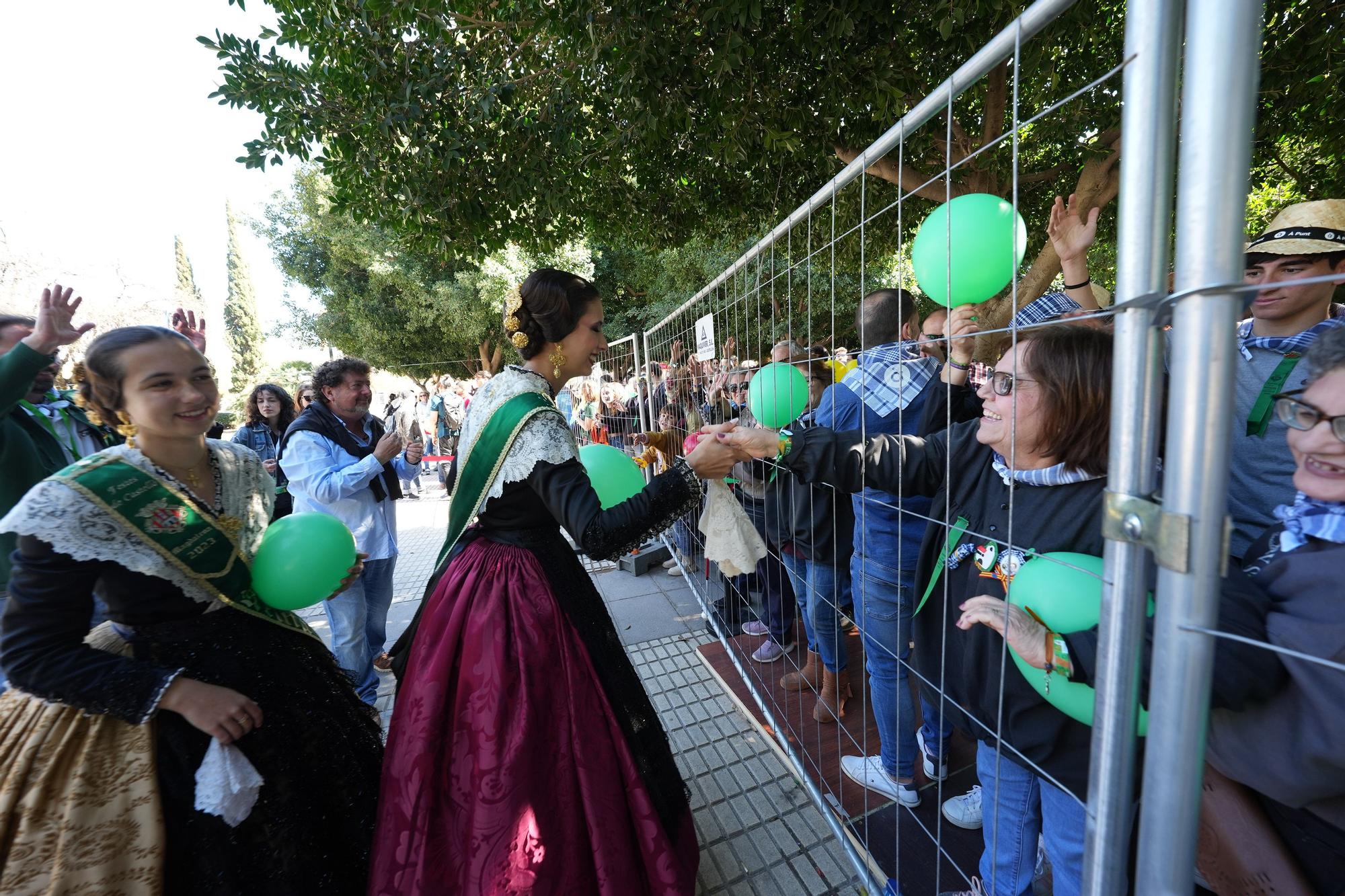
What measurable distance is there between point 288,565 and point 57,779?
26.1 inches

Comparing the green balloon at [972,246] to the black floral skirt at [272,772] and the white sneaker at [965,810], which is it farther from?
the black floral skirt at [272,772]

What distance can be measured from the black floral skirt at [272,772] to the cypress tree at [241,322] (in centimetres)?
3713

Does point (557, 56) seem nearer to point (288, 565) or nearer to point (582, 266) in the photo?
point (288, 565)

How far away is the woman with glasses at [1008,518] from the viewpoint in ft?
4.30

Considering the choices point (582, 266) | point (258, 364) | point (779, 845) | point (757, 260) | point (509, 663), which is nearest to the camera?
point (509, 663)

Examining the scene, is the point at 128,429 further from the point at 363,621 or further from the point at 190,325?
the point at 363,621

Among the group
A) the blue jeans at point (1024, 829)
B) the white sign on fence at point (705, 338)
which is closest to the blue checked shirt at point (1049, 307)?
the blue jeans at point (1024, 829)

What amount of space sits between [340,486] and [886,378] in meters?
2.73

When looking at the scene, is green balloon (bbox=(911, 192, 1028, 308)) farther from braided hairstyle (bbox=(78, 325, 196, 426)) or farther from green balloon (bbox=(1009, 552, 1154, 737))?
braided hairstyle (bbox=(78, 325, 196, 426))

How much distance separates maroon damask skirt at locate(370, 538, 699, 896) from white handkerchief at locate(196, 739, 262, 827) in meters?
0.33

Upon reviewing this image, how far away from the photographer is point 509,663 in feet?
5.28

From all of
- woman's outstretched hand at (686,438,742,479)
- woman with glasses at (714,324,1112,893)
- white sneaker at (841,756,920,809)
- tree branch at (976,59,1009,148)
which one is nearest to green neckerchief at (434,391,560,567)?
Result: woman's outstretched hand at (686,438,742,479)

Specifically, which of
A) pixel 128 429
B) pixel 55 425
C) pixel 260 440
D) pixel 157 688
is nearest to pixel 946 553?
pixel 157 688

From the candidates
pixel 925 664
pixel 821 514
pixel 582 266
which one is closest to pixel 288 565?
pixel 925 664
